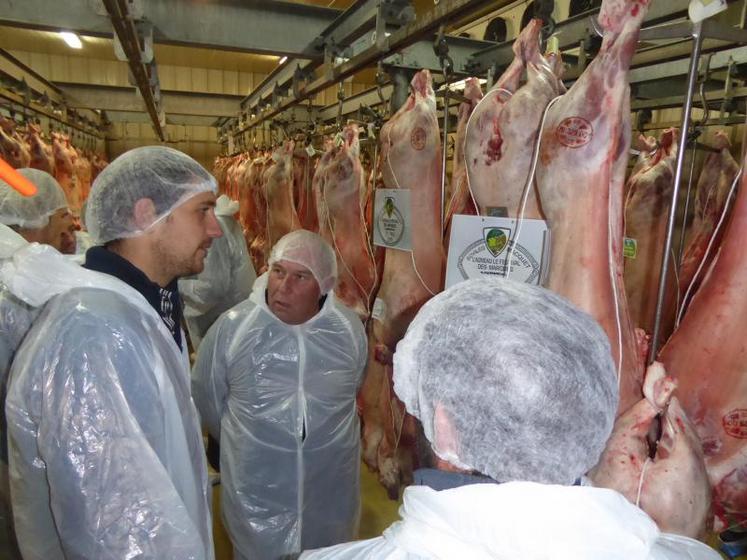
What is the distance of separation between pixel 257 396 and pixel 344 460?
1.66 ft

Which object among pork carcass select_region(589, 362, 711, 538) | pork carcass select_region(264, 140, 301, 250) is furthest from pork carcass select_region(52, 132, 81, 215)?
pork carcass select_region(589, 362, 711, 538)

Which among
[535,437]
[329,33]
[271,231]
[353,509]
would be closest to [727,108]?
[329,33]

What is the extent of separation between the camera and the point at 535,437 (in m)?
0.70

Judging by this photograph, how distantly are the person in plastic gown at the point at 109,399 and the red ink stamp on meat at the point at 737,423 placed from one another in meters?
1.30

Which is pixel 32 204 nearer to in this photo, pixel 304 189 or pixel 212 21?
pixel 212 21

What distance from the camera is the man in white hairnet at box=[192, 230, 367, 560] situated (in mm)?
2115

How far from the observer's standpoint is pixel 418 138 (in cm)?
194

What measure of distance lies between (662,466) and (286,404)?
143 centimetres

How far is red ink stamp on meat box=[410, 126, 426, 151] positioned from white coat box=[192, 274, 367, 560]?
80 centimetres

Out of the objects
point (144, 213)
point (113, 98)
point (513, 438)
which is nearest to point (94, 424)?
point (144, 213)

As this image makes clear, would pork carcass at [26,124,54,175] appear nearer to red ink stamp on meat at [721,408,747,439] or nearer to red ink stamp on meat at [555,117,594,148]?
red ink stamp on meat at [555,117,594,148]

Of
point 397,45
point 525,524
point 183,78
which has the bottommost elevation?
point 525,524

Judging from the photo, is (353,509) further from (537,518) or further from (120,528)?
(537,518)

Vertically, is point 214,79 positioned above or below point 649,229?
above
